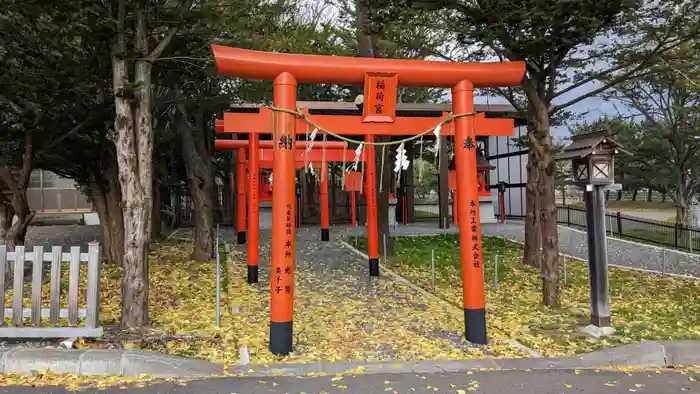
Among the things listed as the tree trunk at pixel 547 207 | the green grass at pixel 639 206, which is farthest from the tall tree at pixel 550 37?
the green grass at pixel 639 206

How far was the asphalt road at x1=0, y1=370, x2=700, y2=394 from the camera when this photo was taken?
4.66 meters

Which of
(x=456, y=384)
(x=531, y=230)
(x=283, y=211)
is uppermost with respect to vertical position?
(x=283, y=211)

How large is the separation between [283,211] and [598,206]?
4.58 meters

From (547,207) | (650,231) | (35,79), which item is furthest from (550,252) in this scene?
(650,231)

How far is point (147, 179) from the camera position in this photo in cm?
675

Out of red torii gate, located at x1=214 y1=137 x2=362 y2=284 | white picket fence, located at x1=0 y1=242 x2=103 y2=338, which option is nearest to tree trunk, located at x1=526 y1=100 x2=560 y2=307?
red torii gate, located at x1=214 y1=137 x2=362 y2=284

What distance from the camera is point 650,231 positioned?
17.3 meters

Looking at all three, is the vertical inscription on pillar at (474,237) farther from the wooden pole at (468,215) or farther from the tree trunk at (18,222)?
the tree trunk at (18,222)

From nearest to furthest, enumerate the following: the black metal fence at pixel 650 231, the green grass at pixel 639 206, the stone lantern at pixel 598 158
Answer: the stone lantern at pixel 598 158 < the black metal fence at pixel 650 231 < the green grass at pixel 639 206

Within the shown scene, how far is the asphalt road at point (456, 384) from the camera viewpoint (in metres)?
4.66

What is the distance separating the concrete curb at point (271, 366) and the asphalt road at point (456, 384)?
19cm

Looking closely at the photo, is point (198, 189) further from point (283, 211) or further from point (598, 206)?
point (598, 206)

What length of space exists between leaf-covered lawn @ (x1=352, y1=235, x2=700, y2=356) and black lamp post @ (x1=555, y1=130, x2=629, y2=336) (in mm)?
375

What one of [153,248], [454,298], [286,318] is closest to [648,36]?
[454,298]
